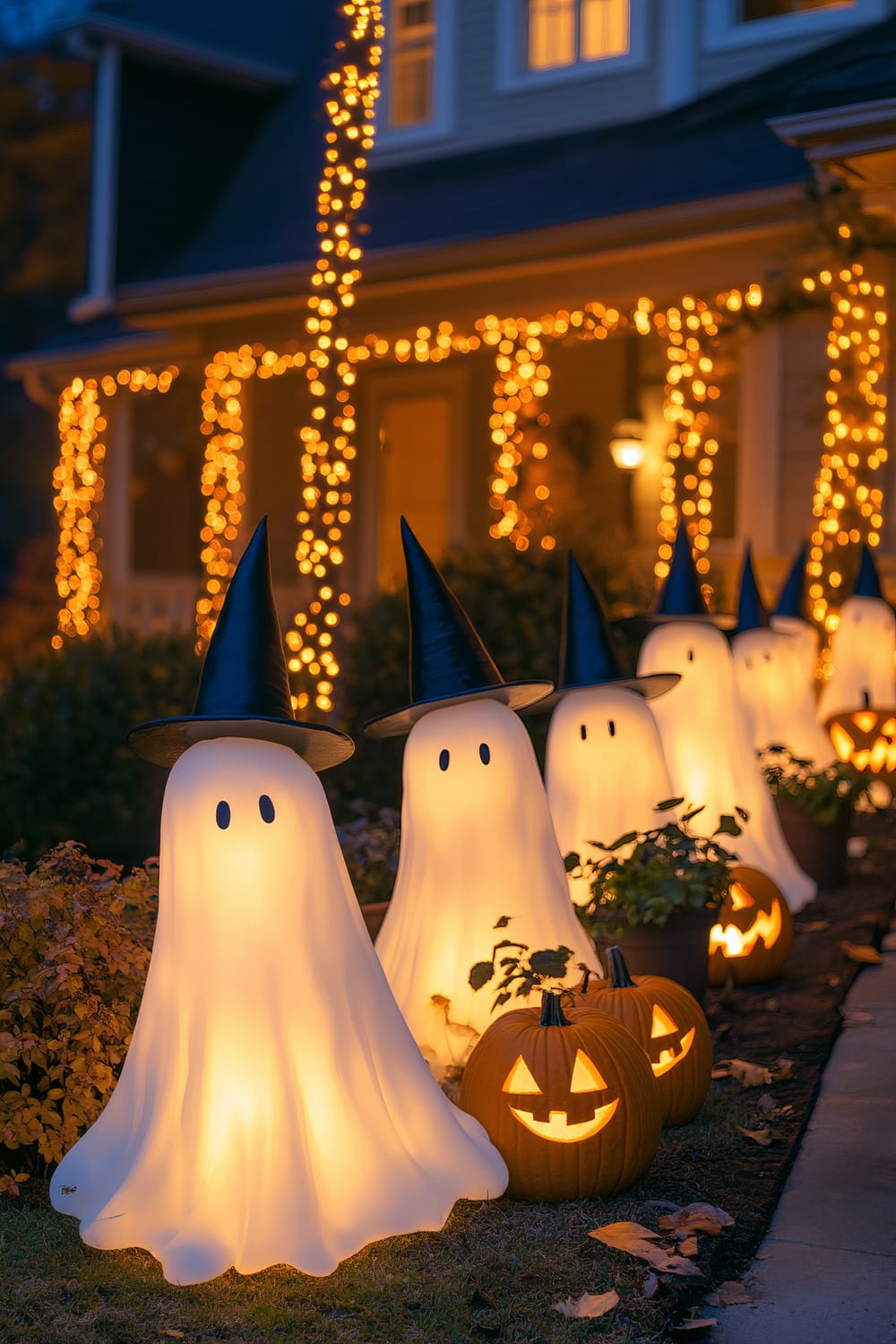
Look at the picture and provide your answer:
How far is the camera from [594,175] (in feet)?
33.1

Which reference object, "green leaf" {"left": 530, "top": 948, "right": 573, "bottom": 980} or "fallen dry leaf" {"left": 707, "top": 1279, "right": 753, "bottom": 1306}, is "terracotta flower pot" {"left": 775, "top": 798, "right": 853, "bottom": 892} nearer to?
"green leaf" {"left": 530, "top": 948, "right": 573, "bottom": 980}

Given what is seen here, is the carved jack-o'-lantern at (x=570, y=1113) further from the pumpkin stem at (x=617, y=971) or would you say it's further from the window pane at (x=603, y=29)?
the window pane at (x=603, y=29)

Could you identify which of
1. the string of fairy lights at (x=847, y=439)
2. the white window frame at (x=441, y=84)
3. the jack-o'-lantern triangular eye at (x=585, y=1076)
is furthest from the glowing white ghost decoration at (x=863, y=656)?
the white window frame at (x=441, y=84)

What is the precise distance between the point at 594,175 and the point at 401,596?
13.2 feet

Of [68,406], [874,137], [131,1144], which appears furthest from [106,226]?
Answer: [131,1144]

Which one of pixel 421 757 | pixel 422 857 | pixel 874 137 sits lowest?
pixel 422 857

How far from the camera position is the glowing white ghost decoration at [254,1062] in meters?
2.95

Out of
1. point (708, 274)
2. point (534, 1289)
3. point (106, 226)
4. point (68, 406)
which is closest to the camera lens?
point (534, 1289)

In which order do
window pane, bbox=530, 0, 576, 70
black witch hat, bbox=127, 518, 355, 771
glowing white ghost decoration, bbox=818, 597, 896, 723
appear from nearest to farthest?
black witch hat, bbox=127, 518, 355, 771 → glowing white ghost decoration, bbox=818, 597, 896, 723 → window pane, bbox=530, 0, 576, 70

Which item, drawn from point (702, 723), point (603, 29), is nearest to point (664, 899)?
point (702, 723)

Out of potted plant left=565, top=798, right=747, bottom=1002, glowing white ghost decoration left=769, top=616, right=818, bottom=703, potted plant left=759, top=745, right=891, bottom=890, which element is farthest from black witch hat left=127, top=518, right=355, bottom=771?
glowing white ghost decoration left=769, top=616, right=818, bottom=703

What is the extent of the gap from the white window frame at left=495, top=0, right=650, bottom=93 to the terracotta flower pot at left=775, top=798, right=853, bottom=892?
22.9 feet

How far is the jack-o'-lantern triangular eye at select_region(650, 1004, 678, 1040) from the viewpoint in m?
3.72

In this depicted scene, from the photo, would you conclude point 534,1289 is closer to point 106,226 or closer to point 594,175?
point 594,175
